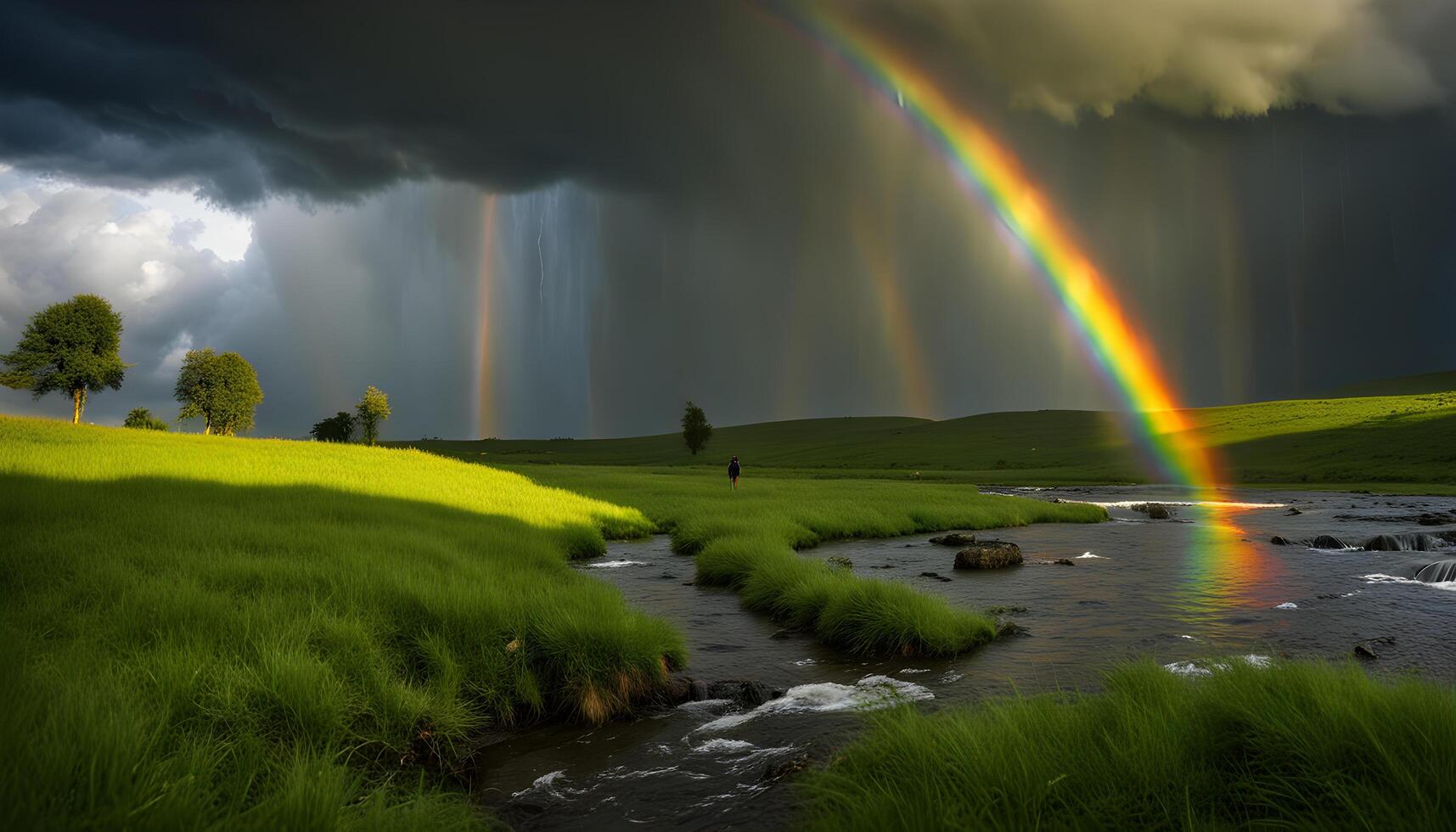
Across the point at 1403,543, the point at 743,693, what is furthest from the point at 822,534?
the point at 1403,543

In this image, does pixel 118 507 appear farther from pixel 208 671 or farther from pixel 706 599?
pixel 706 599

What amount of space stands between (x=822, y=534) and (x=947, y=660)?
16914 mm

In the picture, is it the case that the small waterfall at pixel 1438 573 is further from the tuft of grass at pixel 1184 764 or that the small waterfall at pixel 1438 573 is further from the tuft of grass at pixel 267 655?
the tuft of grass at pixel 267 655

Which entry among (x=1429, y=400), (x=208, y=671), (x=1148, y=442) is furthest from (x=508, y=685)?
(x=1429, y=400)

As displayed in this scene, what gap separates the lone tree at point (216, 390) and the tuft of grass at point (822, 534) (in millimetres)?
53039

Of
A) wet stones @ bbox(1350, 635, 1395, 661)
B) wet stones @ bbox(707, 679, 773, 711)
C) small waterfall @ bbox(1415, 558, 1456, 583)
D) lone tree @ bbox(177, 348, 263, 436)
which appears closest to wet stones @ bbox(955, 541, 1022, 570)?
wet stones @ bbox(1350, 635, 1395, 661)

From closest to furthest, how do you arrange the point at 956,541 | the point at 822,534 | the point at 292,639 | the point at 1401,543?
the point at 292,639 → the point at 1401,543 → the point at 956,541 → the point at 822,534

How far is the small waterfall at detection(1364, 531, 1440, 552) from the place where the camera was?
78.6ft

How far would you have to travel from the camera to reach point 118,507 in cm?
1355

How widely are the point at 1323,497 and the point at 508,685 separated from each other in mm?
60973

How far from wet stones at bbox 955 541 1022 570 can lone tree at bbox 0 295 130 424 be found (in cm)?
7466

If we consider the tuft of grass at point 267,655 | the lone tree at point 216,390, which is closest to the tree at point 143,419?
the lone tree at point 216,390

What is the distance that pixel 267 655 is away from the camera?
6.58 meters

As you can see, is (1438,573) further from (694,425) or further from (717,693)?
(694,425)
